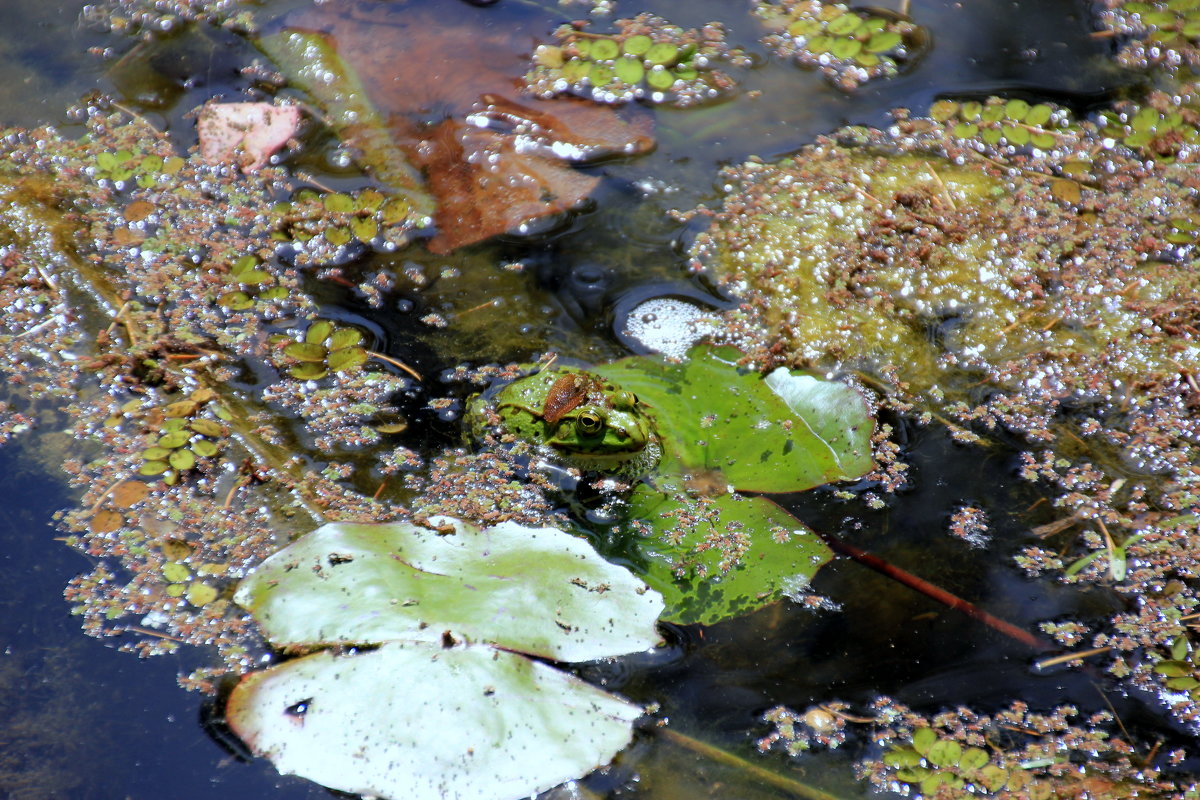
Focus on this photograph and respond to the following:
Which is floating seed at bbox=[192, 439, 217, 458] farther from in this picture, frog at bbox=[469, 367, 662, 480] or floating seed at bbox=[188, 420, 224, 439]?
frog at bbox=[469, 367, 662, 480]

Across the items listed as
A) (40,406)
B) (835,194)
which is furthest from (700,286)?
(40,406)

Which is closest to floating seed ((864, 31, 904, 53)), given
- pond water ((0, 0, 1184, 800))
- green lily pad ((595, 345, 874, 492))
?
pond water ((0, 0, 1184, 800))

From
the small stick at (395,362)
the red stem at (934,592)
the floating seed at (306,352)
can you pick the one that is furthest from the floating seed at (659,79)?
the red stem at (934,592)

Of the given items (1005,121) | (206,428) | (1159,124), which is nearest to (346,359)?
(206,428)

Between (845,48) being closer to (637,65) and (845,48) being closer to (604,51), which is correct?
(637,65)

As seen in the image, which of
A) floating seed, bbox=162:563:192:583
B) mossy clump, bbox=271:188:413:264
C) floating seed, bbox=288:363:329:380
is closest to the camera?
floating seed, bbox=162:563:192:583

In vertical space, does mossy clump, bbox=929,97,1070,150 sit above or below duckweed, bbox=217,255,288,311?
above

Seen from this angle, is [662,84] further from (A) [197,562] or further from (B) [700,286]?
(A) [197,562]
